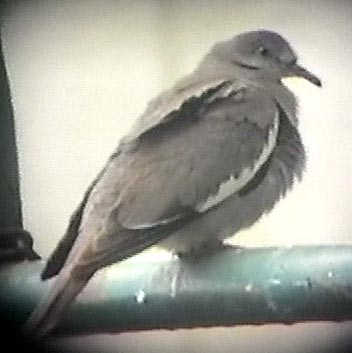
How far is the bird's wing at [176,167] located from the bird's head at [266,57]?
3 centimetres

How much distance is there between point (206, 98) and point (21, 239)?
0.25m

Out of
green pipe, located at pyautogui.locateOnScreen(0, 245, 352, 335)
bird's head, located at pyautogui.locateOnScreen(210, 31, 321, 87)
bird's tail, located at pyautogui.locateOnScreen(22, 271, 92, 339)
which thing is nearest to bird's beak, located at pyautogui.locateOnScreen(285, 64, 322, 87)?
bird's head, located at pyautogui.locateOnScreen(210, 31, 321, 87)

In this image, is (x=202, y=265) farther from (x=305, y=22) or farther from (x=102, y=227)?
(x=305, y=22)

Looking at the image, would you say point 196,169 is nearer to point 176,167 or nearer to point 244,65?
point 176,167

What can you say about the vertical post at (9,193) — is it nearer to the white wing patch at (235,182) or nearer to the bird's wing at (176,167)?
the bird's wing at (176,167)

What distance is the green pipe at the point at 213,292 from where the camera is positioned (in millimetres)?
1249

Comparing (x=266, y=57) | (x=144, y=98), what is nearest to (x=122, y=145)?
(x=144, y=98)

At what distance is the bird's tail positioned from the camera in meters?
1.24

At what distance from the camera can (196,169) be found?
1.24m

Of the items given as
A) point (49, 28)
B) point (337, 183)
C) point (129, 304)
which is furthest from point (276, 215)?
point (49, 28)

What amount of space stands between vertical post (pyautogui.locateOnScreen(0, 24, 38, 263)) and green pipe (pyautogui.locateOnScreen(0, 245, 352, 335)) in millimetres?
37

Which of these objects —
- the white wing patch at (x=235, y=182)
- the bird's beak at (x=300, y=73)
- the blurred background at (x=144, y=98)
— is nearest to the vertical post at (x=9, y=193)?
the blurred background at (x=144, y=98)

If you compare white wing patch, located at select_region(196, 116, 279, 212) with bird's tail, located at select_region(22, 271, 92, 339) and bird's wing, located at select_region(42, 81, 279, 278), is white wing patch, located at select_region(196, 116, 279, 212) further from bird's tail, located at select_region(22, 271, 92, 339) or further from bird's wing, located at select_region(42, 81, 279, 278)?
bird's tail, located at select_region(22, 271, 92, 339)

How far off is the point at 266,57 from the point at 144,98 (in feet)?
0.46
